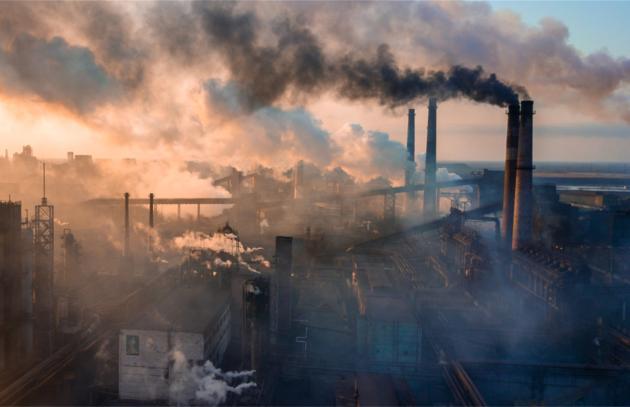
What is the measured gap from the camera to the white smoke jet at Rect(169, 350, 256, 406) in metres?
14.3

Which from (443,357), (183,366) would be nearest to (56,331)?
(183,366)

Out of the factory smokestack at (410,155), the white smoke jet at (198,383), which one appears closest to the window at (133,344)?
the white smoke jet at (198,383)

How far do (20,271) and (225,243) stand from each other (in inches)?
358

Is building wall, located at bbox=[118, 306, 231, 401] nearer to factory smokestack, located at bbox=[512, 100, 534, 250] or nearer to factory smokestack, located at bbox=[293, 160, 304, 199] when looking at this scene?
factory smokestack, located at bbox=[512, 100, 534, 250]

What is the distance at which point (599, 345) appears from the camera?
17.1m

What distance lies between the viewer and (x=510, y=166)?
2578 cm

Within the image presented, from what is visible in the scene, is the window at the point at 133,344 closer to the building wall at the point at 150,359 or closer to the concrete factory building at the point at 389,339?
the building wall at the point at 150,359

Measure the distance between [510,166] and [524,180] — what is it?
145 centimetres

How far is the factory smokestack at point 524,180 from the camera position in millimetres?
24453

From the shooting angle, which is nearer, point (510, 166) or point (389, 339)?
point (389, 339)

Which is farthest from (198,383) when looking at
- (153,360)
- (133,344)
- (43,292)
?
(43,292)

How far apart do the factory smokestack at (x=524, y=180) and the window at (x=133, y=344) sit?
18.8 meters

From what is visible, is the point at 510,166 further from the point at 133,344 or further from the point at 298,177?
the point at 298,177

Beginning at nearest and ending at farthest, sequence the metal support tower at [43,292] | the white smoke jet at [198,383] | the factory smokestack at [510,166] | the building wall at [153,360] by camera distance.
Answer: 1. the white smoke jet at [198,383]
2. the building wall at [153,360]
3. the metal support tower at [43,292]
4. the factory smokestack at [510,166]
